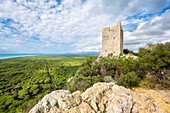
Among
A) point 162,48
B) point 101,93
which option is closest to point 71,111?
point 101,93

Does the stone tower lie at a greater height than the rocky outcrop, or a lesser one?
greater

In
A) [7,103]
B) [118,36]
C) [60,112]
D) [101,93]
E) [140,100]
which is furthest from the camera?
[7,103]

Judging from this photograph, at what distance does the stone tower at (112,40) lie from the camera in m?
17.1

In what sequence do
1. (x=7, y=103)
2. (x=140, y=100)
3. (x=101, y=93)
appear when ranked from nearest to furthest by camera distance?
(x=140, y=100), (x=101, y=93), (x=7, y=103)

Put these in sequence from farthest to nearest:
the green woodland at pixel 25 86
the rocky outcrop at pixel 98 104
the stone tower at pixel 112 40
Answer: the green woodland at pixel 25 86 < the stone tower at pixel 112 40 < the rocky outcrop at pixel 98 104

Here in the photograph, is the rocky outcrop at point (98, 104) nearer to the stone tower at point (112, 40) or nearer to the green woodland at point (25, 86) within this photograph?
the green woodland at point (25, 86)

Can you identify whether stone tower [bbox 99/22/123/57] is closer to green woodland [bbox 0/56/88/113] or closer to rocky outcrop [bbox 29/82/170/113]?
rocky outcrop [bbox 29/82/170/113]

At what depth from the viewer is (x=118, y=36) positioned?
17.1 m

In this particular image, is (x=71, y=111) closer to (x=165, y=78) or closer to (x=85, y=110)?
(x=85, y=110)

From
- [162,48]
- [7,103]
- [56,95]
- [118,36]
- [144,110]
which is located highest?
[118,36]

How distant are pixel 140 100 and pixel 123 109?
5.51 ft

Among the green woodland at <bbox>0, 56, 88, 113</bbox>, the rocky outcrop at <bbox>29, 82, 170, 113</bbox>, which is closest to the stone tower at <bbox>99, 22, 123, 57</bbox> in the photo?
the rocky outcrop at <bbox>29, 82, 170, 113</bbox>

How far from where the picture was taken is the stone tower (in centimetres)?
1709

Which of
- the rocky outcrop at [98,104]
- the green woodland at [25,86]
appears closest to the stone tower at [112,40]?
the rocky outcrop at [98,104]
